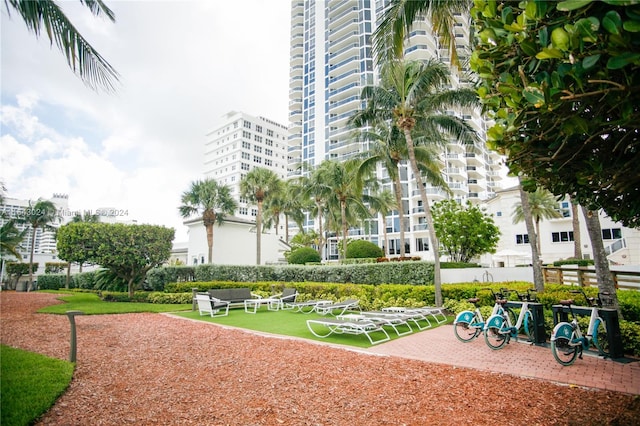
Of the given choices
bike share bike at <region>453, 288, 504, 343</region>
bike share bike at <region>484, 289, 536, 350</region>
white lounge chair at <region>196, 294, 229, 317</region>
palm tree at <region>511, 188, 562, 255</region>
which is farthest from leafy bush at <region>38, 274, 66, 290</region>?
palm tree at <region>511, 188, 562, 255</region>

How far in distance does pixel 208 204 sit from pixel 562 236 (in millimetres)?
39306

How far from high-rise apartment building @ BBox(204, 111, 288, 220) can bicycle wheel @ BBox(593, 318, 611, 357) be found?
70228 millimetres

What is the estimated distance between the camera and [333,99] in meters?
63.2

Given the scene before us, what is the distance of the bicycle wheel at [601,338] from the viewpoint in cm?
613

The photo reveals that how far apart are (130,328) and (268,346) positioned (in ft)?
18.3

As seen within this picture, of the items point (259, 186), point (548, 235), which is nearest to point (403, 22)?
point (259, 186)

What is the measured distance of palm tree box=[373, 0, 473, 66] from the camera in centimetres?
817

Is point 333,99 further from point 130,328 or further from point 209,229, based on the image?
point 130,328

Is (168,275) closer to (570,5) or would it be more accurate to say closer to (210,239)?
(210,239)

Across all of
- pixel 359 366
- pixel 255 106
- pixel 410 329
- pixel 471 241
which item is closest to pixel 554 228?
pixel 471 241

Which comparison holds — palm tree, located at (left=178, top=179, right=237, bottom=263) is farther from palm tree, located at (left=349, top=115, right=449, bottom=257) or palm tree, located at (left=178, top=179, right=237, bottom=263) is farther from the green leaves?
the green leaves

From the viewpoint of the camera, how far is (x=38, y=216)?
1416 inches

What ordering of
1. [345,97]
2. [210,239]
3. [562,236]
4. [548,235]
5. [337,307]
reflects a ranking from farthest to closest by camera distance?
[345,97] < [548,235] < [562,236] < [210,239] < [337,307]

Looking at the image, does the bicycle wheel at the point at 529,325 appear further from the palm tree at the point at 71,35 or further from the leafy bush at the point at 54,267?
the leafy bush at the point at 54,267
